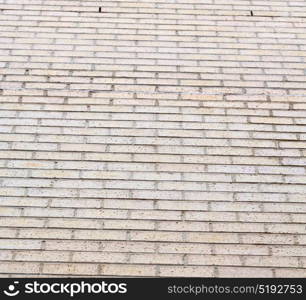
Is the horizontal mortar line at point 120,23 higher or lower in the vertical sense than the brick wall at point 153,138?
higher

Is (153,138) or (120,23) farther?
(120,23)

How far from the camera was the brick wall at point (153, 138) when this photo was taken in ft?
11.1

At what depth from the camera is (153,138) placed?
3.86 meters

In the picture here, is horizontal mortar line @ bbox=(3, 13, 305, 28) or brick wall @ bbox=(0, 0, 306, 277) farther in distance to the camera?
horizontal mortar line @ bbox=(3, 13, 305, 28)

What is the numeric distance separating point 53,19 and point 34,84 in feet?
2.85

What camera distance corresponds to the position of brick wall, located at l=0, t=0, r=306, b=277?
3387 millimetres

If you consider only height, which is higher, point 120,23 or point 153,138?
point 120,23

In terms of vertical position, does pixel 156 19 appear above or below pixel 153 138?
above

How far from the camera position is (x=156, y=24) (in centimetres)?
459

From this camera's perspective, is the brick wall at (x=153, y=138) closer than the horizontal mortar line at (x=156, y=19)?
Yes

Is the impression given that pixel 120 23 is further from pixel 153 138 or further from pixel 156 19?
pixel 153 138

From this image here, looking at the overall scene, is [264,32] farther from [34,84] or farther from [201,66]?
[34,84]

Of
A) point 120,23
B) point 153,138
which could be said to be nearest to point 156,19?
point 120,23

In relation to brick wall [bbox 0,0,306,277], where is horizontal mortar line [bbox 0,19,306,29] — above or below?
above
